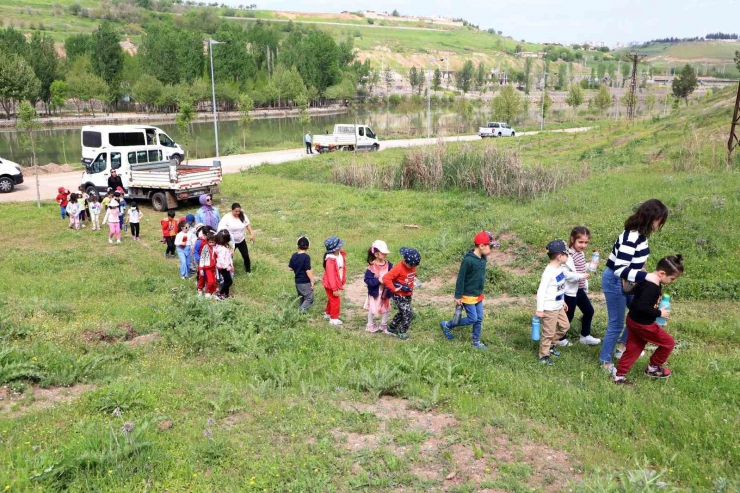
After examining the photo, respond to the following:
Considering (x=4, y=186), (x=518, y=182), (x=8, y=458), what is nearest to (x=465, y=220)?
(x=518, y=182)

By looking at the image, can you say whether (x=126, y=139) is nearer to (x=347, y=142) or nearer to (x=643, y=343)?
(x=347, y=142)

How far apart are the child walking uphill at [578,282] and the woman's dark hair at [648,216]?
2.85 ft

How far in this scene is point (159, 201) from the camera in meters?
18.8

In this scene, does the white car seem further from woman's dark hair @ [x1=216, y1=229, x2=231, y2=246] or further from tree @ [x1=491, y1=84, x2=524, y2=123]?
tree @ [x1=491, y1=84, x2=524, y2=123]

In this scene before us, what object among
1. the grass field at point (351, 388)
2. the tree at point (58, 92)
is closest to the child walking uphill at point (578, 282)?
the grass field at point (351, 388)

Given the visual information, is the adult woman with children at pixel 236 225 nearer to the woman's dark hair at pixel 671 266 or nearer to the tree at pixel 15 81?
the woman's dark hair at pixel 671 266

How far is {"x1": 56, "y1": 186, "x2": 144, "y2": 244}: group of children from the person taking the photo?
560 inches

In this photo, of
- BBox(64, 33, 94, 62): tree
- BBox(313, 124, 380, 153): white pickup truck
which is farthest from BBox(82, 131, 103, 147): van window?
BBox(64, 33, 94, 62): tree

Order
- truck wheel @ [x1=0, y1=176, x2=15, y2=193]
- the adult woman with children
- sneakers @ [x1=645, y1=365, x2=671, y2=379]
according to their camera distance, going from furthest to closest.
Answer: truck wheel @ [x1=0, y1=176, x2=15, y2=193], the adult woman with children, sneakers @ [x1=645, y1=365, x2=671, y2=379]

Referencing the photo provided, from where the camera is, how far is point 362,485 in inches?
177

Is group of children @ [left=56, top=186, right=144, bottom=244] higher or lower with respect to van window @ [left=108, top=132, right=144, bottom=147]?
lower

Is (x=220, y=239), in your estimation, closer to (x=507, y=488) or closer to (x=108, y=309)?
(x=108, y=309)

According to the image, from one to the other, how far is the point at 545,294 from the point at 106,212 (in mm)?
12216

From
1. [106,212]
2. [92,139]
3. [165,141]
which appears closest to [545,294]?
[106,212]
